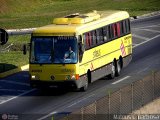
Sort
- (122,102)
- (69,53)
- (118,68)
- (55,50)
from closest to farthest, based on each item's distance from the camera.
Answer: (122,102)
(69,53)
(55,50)
(118,68)

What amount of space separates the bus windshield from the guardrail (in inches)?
184

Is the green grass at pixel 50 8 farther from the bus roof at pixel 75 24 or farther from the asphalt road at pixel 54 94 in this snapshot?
the bus roof at pixel 75 24

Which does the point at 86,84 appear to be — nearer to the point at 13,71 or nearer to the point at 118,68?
the point at 118,68

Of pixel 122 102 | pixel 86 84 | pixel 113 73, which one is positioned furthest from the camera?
pixel 113 73

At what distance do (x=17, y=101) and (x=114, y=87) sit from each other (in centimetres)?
495

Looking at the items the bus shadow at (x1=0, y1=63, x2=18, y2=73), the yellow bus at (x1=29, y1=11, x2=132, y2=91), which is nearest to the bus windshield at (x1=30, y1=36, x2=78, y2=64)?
the yellow bus at (x1=29, y1=11, x2=132, y2=91)

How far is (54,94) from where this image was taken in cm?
3269

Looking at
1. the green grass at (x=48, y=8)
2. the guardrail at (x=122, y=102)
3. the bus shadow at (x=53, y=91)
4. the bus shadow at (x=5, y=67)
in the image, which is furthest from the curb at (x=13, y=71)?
the green grass at (x=48, y=8)

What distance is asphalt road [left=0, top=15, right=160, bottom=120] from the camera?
2905 cm

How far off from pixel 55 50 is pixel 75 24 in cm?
204

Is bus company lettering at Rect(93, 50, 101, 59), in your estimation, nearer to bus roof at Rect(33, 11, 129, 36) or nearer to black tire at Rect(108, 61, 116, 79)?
bus roof at Rect(33, 11, 129, 36)

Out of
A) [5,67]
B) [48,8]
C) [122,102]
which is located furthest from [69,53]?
[48,8]

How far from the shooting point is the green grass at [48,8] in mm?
64081

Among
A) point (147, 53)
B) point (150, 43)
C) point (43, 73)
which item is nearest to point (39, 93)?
point (43, 73)
